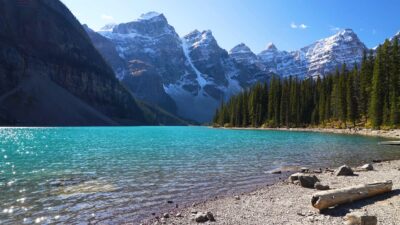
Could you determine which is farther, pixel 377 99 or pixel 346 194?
pixel 377 99

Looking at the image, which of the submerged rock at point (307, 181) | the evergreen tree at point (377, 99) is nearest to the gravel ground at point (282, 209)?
the submerged rock at point (307, 181)

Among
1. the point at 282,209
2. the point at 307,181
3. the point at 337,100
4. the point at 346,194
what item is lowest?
the point at 282,209

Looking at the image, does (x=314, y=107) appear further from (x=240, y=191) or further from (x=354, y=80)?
(x=240, y=191)

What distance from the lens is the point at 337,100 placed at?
11025 centimetres

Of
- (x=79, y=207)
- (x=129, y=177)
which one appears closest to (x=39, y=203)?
(x=79, y=207)

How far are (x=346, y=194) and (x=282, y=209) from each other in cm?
287

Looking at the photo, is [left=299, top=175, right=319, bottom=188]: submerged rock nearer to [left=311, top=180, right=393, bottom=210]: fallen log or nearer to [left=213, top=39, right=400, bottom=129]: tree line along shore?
[left=311, top=180, right=393, bottom=210]: fallen log

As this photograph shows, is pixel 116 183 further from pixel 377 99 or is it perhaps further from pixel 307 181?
pixel 377 99

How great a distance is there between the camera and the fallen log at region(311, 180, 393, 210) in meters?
15.1

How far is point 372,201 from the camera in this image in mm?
16438

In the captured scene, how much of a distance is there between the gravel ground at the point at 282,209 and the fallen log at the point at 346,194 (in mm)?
244

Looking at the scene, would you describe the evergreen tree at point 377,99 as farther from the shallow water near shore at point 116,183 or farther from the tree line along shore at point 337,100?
the shallow water near shore at point 116,183

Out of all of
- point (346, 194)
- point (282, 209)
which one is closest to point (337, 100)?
point (346, 194)

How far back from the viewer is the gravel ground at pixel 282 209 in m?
14.4
